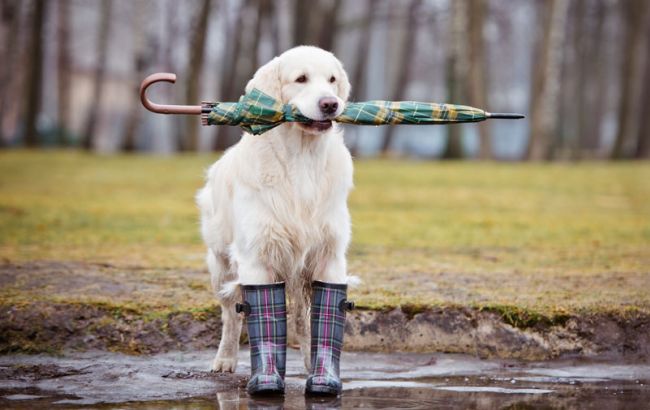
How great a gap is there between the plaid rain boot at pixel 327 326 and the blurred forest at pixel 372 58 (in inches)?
917

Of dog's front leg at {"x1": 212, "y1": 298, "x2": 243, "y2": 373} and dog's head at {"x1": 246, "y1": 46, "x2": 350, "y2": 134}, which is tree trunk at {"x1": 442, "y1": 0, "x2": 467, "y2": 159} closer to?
dog's front leg at {"x1": 212, "y1": 298, "x2": 243, "y2": 373}

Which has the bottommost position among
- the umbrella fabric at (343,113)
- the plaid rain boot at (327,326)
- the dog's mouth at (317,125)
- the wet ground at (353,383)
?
the wet ground at (353,383)

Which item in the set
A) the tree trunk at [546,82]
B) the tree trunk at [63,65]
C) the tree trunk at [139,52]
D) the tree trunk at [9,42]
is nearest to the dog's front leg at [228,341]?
the tree trunk at [546,82]

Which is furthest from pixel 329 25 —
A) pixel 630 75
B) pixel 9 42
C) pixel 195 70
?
pixel 9 42

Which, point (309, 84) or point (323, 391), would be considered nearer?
point (323, 391)

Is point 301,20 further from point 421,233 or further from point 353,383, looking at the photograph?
point 353,383

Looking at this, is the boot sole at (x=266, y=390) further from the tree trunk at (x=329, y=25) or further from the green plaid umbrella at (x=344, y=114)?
the tree trunk at (x=329, y=25)

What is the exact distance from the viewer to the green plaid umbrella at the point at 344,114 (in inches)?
238

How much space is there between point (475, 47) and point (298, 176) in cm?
2396

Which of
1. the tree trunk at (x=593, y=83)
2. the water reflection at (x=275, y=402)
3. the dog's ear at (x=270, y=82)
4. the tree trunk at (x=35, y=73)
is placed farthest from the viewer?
the tree trunk at (x=593, y=83)

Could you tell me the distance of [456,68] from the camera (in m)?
29.5

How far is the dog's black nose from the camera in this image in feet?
19.3

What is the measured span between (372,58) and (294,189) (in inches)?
2751

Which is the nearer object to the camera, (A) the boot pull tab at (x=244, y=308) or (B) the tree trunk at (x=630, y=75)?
(A) the boot pull tab at (x=244, y=308)
